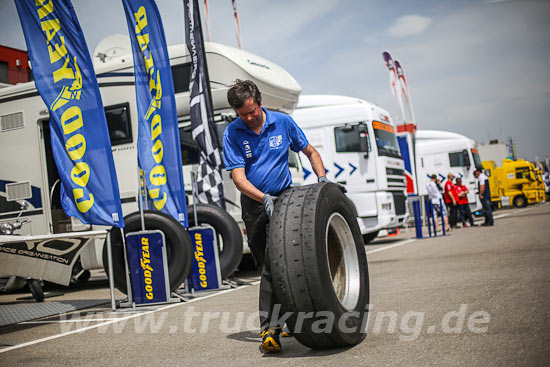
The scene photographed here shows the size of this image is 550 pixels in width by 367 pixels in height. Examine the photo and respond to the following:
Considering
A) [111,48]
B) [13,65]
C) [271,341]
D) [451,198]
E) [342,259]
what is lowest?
[271,341]

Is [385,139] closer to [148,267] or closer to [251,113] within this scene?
[148,267]

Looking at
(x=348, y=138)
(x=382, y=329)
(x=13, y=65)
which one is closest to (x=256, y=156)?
(x=382, y=329)

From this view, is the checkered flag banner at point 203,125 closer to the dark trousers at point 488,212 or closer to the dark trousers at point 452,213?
the dark trousers at point 488,212

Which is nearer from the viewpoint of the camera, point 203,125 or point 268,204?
point 268,204

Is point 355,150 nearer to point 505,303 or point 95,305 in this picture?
point 95,305

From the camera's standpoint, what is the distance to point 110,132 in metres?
9.77

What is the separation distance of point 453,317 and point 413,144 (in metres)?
17.3

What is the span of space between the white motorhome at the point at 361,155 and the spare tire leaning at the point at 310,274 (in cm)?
989

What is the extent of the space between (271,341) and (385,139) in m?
11.2

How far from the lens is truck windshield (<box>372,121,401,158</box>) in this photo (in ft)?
45.9

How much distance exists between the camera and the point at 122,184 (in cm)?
948

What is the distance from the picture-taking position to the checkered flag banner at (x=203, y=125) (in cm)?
899

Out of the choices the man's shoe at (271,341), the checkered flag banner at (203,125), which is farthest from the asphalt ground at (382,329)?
the checkered flag banner at (203,125)

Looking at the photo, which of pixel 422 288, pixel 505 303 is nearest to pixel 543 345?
pixel 505 303
